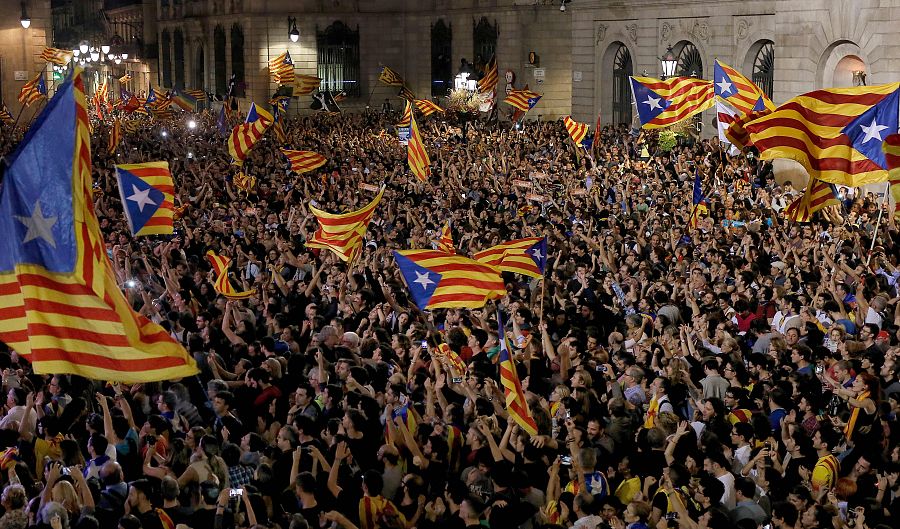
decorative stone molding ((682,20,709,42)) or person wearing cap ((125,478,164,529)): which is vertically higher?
decorative stone molding ((682,20,709,42))

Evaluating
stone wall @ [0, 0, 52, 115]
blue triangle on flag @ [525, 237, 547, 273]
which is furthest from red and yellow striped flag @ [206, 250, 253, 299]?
stone wall @ [0, 0, 52, 115]

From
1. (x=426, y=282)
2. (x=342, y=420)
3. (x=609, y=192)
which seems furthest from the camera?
(x=609, y=192)

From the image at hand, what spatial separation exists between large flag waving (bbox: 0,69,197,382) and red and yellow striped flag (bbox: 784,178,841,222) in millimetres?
11171

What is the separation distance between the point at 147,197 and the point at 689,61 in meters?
27.3

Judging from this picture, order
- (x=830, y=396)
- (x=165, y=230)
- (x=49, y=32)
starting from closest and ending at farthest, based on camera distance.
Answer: (x=830, y=396) < (x=165, y=230) < (x=49, y=32)

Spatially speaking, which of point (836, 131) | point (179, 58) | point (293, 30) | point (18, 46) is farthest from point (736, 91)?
point (179, 58)

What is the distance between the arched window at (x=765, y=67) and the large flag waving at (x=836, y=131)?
19751 millimetres

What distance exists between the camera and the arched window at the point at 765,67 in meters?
36.7

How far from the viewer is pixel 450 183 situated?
26.8 metres

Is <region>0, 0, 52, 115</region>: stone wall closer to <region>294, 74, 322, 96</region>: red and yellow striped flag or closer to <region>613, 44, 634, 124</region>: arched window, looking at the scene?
<region>294, 74, 322, 96</region>: red and yellow striped flag

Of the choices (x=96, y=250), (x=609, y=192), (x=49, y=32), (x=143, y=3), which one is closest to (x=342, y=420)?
(x=96, y=250)

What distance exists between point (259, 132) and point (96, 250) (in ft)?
61.1

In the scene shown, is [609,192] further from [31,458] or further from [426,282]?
[31,458]

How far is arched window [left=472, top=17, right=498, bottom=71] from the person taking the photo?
5506cm
